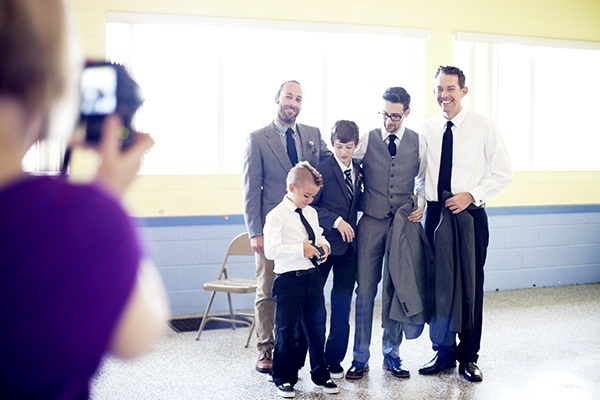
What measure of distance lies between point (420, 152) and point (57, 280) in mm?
3577

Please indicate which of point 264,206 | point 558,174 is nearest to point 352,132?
point 264,206

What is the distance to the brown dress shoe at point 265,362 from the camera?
13.4ft

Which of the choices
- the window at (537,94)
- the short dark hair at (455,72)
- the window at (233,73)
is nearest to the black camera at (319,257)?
the short dark hair at (455,72)

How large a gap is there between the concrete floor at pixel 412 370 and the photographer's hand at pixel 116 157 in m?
3.04

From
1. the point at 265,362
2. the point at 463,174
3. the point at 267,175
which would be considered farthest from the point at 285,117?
the point at 265,362

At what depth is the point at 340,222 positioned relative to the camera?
389 cm

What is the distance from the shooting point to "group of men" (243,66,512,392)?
397cm

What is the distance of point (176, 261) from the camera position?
223 inches

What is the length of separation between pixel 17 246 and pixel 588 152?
713 centimetres

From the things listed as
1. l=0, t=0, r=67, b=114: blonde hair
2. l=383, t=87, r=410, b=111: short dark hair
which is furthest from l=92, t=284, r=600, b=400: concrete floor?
l=0, t=0, r=67, b=114: blonde hair

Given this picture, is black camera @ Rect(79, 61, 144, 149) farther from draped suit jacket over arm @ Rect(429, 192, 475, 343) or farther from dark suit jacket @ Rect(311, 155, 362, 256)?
draped suit jacket over arm @ Rect(429, 192, 475, 343)

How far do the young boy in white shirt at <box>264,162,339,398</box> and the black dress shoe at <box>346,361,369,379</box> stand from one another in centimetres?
32

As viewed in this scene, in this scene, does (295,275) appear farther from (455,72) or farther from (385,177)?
(455,72)

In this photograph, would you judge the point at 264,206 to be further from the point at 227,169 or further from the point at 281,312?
the point at 227,169
